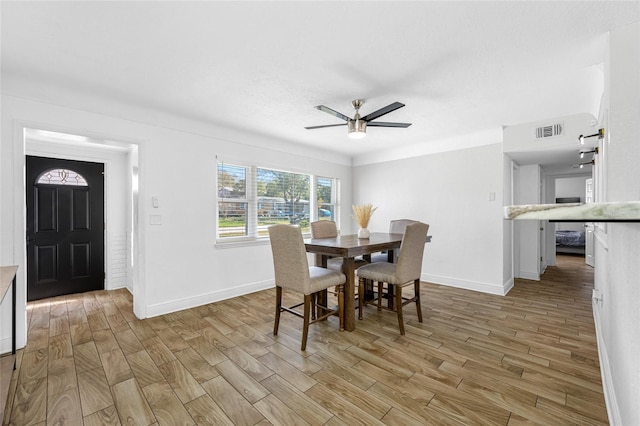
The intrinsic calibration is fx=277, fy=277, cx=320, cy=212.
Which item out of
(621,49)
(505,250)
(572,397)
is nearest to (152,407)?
(572,397)

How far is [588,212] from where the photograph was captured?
499 mm

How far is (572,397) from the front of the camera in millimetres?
1749

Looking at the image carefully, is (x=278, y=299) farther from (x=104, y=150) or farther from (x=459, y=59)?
(x=104, y=150)

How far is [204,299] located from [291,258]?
5.94ft

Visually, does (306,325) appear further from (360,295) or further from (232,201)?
(232,201)

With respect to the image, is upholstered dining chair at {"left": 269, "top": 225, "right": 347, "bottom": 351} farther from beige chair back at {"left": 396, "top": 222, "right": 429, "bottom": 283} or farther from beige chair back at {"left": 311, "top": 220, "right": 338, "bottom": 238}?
beige chair back at {"left": 311, "top": 220, "right": 338, "bottom": 238}

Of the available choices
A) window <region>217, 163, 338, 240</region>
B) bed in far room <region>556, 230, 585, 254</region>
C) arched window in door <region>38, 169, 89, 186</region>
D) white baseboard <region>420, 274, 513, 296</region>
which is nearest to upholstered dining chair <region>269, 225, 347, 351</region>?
window <region>217, 163, 338, 240</region>

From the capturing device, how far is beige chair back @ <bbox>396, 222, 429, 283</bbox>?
2.63m

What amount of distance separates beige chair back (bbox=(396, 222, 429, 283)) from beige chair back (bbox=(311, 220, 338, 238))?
1295 mm

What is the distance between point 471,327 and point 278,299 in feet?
6.41

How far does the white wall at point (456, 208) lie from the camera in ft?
12.9

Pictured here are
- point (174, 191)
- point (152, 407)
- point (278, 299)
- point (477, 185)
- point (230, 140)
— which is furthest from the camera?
point (477, 185)

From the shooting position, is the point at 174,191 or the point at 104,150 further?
the point at 104,150

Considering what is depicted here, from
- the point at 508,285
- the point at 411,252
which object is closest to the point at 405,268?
the point at 411,252
